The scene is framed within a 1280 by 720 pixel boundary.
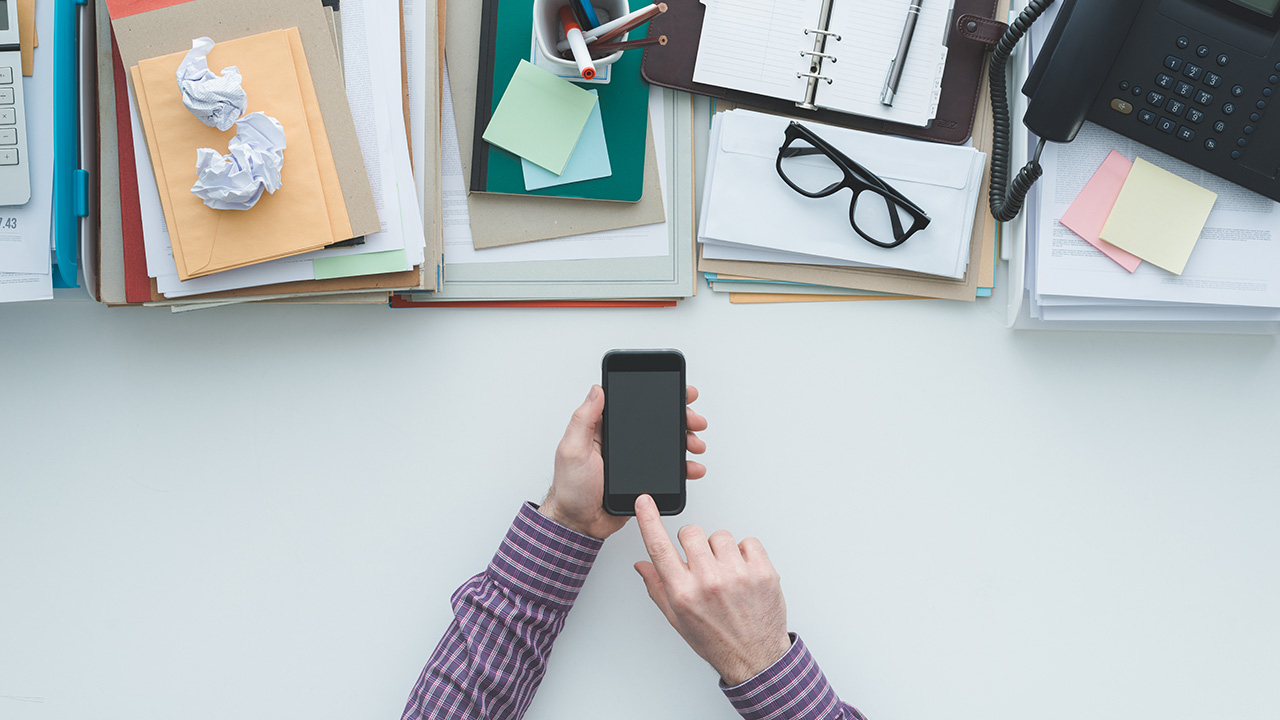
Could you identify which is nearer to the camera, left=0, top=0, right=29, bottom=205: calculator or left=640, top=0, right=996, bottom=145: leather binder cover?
left=0, top=0, right=29, bottom=205: calculator

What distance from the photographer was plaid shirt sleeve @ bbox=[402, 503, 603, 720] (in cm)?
87

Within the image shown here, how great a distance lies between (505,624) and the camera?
0.88 meters

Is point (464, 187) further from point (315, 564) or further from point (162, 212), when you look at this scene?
point (315, 564)

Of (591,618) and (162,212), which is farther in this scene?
(591,618)

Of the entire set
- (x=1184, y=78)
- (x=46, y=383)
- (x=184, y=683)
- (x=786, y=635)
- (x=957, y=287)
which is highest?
(x=1184, y=78)

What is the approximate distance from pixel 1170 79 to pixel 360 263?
101cm

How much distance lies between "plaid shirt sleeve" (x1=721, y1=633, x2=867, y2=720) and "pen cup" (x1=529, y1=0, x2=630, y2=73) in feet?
2.37

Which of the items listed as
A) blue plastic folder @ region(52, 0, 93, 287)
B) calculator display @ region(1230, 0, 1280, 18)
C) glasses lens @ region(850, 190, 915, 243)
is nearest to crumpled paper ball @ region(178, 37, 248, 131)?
blue plastic folder @ region(52, 0, 93, 287)

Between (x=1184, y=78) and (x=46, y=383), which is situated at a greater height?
(x=1184, y=78)

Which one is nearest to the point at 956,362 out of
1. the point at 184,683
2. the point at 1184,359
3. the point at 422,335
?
the point at 1184,359

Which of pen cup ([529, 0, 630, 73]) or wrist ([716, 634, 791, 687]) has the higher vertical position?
pen cup ([529, 0, 630, 73])

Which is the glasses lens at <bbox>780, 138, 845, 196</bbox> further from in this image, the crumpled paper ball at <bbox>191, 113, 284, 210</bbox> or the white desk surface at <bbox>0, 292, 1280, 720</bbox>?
the crumpled paper ball at <bbox>191, 113, 284, 210</bbox>

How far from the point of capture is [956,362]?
0.99 meters

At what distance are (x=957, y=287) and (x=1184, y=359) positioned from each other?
1.10 feet
